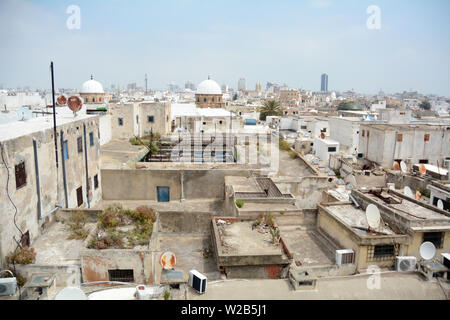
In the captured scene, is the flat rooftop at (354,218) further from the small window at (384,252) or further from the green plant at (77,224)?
the green plant at (77,224)

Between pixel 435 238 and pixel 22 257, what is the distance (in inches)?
497

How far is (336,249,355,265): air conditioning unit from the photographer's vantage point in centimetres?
1071

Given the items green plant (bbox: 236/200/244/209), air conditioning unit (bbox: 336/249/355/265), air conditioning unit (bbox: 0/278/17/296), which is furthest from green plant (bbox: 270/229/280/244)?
air conditioning unit (bbox: 0/278/17/296)

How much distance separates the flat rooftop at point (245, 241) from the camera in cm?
1068

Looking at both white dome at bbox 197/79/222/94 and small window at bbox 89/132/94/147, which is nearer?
small window at bbox 89/132/94/147

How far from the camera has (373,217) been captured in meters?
11.3

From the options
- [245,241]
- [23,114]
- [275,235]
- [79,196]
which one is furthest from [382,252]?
[23,114]

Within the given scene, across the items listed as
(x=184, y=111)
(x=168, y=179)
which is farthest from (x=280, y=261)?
(x=184, y=111)

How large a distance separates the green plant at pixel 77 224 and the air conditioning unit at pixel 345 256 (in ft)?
26.6

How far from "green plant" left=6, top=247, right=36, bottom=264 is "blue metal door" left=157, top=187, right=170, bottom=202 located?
1007 cm

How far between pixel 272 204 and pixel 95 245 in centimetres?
736

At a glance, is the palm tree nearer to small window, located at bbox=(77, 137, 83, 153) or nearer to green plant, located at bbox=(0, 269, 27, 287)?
small window, located at bbox=(77, 137, 83, 153)

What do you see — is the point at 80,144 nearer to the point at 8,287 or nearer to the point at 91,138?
the point at 91,138

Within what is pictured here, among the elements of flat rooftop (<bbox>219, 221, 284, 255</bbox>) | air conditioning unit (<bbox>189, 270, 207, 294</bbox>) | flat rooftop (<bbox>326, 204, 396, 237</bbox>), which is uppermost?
air conditioning unit (<bbox>189, 270, 207, 294</bbox>)
